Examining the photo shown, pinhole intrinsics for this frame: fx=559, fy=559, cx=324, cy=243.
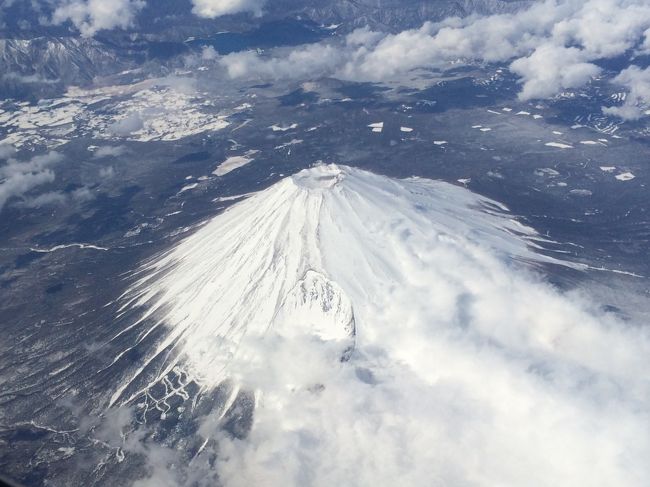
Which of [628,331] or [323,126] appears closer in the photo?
[628,331]

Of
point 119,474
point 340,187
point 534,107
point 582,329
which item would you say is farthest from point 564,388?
point 534,107

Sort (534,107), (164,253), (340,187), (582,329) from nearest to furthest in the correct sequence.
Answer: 1. (582,329)
2. (340,187)
3. (164,253)
4. (534,107)

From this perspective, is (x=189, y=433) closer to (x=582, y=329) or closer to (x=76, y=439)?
(x=76, y=439)

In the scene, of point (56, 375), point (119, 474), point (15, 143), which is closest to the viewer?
point (119, 474)

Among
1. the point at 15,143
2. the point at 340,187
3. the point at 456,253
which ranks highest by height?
the point at 340,187

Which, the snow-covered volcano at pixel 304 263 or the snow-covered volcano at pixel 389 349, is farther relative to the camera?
the snow-covered volcano at pixel 304 263

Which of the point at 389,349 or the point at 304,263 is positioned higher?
the point at 304,263

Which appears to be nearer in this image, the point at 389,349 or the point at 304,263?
the point at 389,349

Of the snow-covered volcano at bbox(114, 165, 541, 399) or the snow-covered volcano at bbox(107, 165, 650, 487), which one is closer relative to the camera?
the snow-covered volcano at bbox(107, 165, 650, 487)
